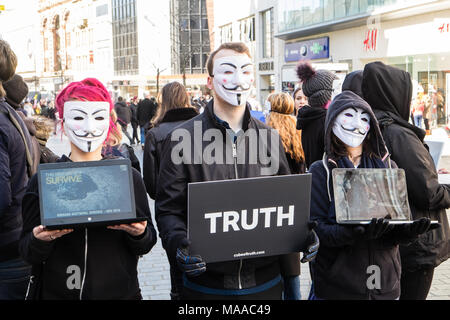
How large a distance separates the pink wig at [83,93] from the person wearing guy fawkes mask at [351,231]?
Result: 1.17m

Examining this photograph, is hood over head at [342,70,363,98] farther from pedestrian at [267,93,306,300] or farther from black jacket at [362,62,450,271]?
pedestrian at [267,93,306,300]

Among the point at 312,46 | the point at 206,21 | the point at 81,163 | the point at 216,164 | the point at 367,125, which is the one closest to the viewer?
the point at 81,163

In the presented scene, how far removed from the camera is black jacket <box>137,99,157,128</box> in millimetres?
18734

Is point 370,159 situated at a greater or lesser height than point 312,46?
lesser

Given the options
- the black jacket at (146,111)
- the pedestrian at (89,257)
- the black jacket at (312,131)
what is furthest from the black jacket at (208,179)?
the black jacket at (146,111)

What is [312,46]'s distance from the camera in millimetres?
30219

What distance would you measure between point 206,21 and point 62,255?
74.6m

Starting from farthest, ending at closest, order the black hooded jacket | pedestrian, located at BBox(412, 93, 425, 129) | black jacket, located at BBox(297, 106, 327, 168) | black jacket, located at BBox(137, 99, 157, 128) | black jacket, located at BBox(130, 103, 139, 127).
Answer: black jacket, located at BBox(130, 103, 139, 127) < pedestrian, located at BBox(412, 93, 425, 129) < black jacket, located at BBox(137, 99, 157, 128) < black jacket, located at BBox(297, 106, 327, 168) < the black hooded jacket

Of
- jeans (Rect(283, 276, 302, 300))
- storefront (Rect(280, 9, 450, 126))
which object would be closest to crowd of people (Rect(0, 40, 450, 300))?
jeans (Rect(283, 276, 302, 300))

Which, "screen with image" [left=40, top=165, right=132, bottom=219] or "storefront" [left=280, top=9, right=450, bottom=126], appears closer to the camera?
"screen with image" [left=40, top=165, right=132, bottom=219]

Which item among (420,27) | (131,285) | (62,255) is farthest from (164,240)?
(420,27)

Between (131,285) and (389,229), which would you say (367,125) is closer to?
(389,229)

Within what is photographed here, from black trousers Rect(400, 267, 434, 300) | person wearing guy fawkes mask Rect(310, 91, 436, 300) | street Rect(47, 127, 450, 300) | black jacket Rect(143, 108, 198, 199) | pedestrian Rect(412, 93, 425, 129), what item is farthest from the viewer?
pedestrian Rect(412, 93, 425, 129)

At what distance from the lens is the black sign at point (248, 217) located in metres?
2.71
